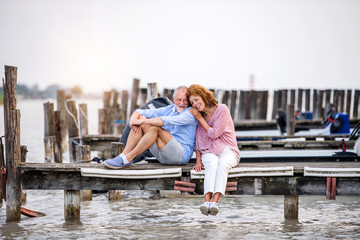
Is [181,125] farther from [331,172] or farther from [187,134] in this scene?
[331,172]

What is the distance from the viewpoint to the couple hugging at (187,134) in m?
6.67

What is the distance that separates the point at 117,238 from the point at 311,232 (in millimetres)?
2423

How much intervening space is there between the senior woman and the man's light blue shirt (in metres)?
0.09

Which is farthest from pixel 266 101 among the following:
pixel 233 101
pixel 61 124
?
pixel 61 124

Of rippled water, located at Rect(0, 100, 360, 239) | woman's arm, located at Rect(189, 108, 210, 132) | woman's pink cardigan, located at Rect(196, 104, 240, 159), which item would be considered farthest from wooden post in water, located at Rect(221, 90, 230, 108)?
woman's arm, located at Rect(189, 108, 210, 132)

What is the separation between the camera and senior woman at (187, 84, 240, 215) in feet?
20.9

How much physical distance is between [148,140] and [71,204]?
1512 mm

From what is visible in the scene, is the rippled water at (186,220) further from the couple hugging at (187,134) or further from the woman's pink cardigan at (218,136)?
the woman's pink cardigan at (218,136)

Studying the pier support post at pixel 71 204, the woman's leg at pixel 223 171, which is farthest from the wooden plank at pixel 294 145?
the pier support post at pixel 71 204

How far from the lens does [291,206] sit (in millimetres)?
Result: 7227

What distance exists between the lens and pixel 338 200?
8914mm

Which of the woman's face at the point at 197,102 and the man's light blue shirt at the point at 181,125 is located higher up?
the woman's face at the point at 197,102

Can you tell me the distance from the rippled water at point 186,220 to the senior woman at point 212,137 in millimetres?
814

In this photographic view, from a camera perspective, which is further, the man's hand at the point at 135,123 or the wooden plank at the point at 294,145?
the wooden plank at the point at 294,145
